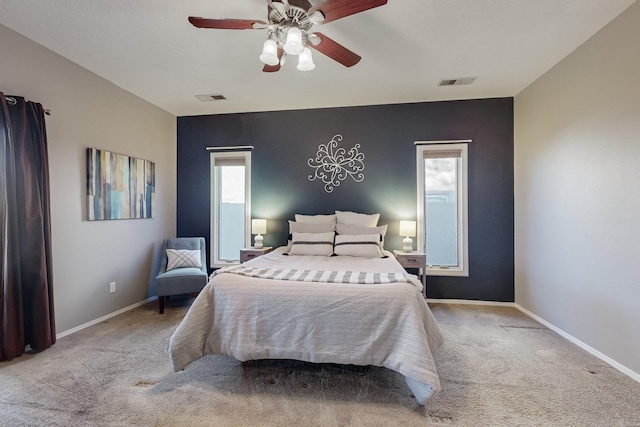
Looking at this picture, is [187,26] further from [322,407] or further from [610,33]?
[610,33]

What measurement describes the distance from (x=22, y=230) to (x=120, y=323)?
1.35 meters

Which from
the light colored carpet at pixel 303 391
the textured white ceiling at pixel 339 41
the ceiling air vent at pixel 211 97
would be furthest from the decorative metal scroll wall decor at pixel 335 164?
the light colored carpet at pixel 303 391

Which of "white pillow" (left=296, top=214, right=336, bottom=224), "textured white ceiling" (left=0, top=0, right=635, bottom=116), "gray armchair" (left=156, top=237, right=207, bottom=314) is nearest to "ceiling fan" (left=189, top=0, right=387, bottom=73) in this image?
"textured white ceiling" (left=0, top=0, right=635, bottom=116)

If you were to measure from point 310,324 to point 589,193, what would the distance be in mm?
2715

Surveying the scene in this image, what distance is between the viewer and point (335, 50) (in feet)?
7.21

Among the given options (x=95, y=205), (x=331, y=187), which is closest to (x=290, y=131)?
(x=331, y=187)

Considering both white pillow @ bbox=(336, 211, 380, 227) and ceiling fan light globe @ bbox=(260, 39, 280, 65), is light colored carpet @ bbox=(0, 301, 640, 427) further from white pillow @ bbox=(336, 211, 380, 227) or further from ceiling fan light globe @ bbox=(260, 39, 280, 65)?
ceiling fan light globe @ bbox=(260, 39, 280, 65)

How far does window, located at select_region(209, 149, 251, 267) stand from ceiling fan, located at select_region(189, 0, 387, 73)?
2.50 metres

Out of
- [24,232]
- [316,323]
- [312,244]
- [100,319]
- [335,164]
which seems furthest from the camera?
[335,164]

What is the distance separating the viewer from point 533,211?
340cm

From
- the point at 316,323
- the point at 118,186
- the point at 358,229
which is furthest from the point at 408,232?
the point at 118,186

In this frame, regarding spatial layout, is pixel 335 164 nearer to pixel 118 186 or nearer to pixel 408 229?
pixel 408 229

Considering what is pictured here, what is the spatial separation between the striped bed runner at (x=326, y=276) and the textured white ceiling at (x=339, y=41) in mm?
2013

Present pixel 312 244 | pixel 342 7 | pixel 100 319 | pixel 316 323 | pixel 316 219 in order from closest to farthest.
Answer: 1. pixel 342 7
2. pixel 316 323
3. pixel 100 319
4. pixel 312 244
5. pixel 316 219
